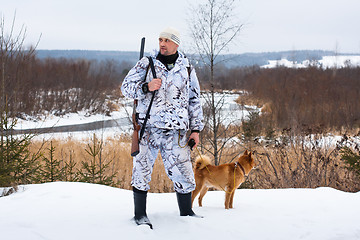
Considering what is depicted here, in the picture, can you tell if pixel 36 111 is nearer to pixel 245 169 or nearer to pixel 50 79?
pixel 50 79

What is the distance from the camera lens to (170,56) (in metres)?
3.52

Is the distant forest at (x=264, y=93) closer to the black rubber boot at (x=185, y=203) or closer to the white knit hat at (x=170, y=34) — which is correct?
the white knit hat at (x=170, y=34)

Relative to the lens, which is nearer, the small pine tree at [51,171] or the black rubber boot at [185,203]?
the black rubber boot at [185,203]

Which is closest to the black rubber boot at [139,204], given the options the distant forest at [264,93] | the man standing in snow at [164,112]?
the man standing in snow at [164,112]

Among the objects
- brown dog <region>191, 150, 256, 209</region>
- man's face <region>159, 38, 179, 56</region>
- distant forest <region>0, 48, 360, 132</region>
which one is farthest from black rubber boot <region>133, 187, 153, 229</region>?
distant forest <region>0, 48, 360, 132</region>

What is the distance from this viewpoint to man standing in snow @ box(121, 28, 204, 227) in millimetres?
3412

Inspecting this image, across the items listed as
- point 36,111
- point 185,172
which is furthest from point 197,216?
point 36,111

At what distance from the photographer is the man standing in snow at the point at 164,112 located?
341cm

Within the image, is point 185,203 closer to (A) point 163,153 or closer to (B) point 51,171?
(A) point 163,153

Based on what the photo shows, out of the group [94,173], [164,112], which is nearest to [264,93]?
[94,173]

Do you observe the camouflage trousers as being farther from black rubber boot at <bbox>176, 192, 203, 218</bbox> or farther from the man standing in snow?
black rubber boot at <bbox>176, 192, 203, 218</bbox>

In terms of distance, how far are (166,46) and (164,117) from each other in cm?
71

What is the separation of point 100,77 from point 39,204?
91.2 ft

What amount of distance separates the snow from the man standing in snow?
335 mm
